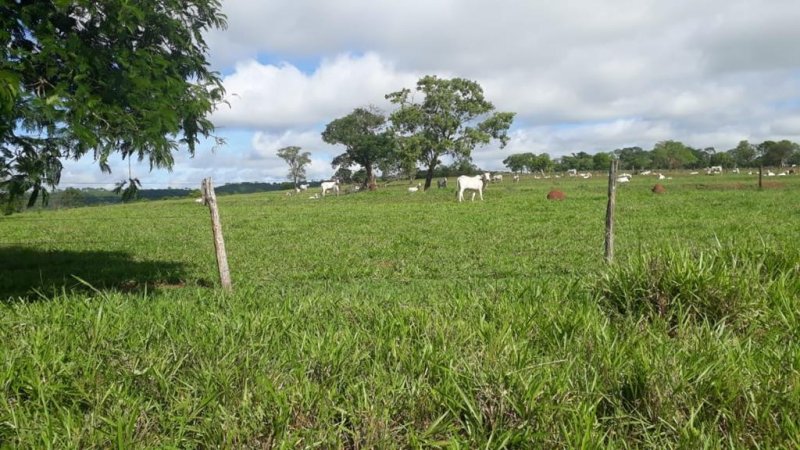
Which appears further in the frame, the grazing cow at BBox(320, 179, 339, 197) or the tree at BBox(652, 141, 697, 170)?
the tree at BBox(652, 141, 697, 170)

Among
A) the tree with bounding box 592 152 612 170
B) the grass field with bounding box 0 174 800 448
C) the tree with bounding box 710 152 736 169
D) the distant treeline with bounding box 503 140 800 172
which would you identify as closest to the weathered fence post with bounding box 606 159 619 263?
the grass field with bounding box 0 174 800 448

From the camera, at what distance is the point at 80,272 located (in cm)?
1169

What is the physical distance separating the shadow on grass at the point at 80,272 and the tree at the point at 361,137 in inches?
2201

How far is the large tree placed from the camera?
6152 mm

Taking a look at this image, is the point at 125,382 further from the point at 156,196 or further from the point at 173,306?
the point at 156,196

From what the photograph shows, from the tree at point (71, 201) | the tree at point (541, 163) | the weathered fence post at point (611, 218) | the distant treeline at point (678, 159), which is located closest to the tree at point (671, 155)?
the distant treeline at point (678, 159)

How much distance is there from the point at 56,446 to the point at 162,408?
0.70m

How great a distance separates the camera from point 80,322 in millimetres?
5348

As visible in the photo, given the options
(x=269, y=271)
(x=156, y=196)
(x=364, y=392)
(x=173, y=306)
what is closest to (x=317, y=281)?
(x=269, y=271)

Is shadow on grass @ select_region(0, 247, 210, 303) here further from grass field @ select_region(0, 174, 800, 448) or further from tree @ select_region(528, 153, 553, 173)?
tree @ select_region(528, 153, 553, 173)

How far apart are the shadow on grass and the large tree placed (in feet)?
7.37

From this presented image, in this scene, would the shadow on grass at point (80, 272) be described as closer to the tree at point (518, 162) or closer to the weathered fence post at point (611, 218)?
the weathered fence post at point (611, 218)

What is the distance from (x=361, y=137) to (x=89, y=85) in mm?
65463

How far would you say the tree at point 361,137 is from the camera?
7031 centimetres
